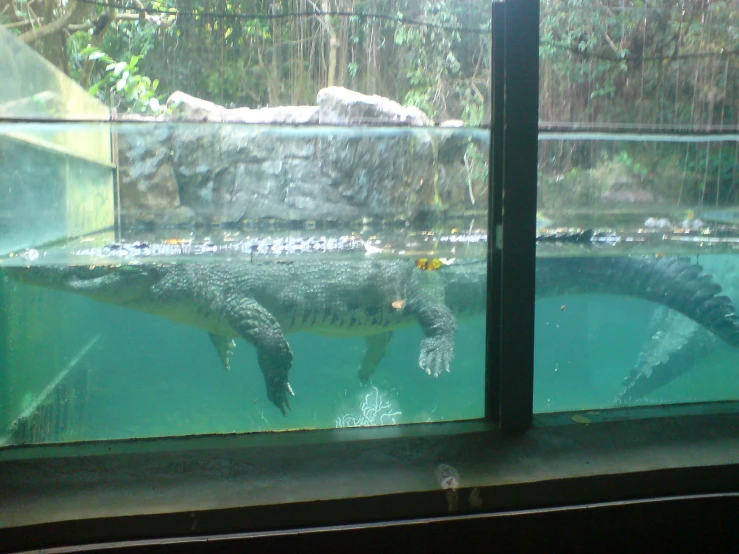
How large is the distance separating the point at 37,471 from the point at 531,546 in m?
1.51

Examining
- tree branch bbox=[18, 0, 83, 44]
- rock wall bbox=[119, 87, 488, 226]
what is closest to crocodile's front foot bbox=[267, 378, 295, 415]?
rock wall bbox=[119, 87, 488, 226]

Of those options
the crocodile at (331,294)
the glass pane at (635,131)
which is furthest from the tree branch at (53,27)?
the crocodile at (331,294)

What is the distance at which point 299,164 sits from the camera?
3.25 metres

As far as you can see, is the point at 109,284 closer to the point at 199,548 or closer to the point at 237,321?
the point at 237,321

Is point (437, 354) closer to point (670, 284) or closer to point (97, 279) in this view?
point (670, 284)

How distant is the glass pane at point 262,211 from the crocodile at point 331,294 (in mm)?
24

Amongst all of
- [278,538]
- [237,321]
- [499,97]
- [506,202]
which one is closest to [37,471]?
[278,538]

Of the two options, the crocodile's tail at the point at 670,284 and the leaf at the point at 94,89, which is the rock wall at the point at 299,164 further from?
the crocodile's tail at the point at 670,284

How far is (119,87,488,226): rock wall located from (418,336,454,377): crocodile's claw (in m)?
2.36

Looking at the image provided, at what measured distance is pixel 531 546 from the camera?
1.60m

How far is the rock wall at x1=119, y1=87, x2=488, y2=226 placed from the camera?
2.69 m

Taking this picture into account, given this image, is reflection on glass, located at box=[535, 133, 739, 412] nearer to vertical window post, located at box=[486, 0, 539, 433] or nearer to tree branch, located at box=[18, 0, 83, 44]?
vertical window post, located at box=[486, 0, 539, 433]

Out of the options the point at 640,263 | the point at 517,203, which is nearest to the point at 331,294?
the point at 640,263

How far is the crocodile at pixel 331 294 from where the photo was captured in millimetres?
5227
